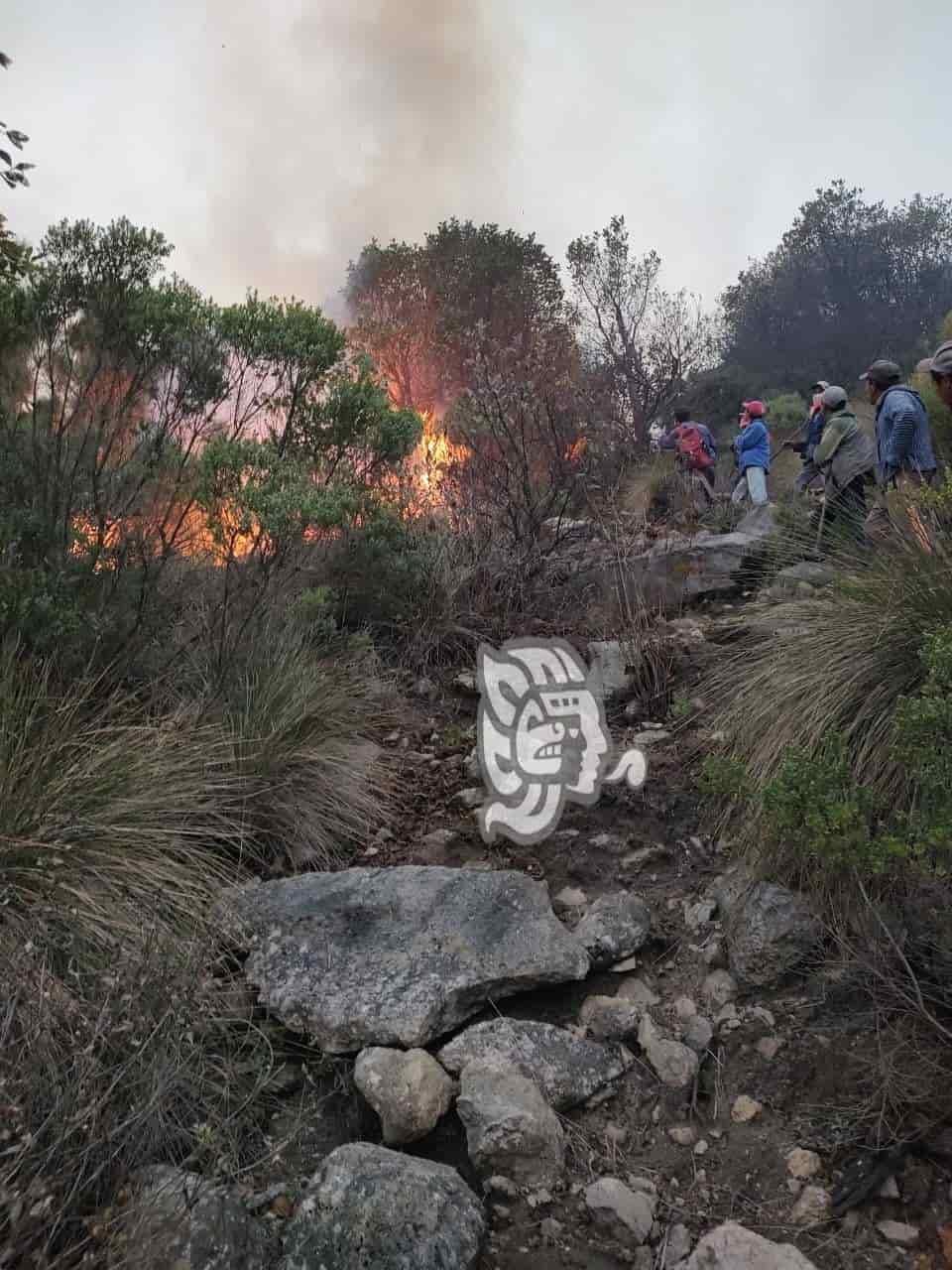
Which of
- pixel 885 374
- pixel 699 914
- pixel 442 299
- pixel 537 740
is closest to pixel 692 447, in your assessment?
pixel 885 374

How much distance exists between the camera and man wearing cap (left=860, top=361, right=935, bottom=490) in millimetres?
5645

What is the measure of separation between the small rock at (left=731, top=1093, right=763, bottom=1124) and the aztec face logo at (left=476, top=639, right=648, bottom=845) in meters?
1.46

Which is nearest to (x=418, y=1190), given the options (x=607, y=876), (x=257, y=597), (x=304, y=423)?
(x=607, y=876)

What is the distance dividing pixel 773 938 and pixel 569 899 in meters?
0.83

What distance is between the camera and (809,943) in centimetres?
252

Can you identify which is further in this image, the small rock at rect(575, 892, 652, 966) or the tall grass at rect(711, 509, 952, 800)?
the tall grass at rect(711, 509, 952, 800)

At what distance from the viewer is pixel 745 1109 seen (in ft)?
7.20

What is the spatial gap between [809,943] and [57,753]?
2507mm

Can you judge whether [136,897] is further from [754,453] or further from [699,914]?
[754,453]

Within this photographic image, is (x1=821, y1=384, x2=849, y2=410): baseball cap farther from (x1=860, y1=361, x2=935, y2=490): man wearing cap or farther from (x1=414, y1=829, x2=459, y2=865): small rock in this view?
(x1=414, y1=829, x2=459, y2=865): small rock

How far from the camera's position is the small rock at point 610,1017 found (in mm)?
2482

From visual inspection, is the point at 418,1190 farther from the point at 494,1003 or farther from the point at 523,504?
the point at 523,504

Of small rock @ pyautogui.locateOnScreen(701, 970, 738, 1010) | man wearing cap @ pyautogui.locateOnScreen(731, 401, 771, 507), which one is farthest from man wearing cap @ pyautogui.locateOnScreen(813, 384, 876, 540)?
small rock @ pyautogui.locateOnScreen(701, 970, 738, 1010)

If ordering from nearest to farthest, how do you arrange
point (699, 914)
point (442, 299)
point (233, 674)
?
point (699, 914) < point (233, 674) < point (442, 299)
